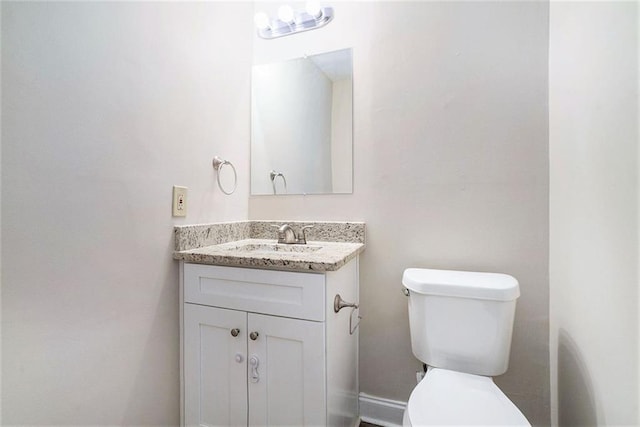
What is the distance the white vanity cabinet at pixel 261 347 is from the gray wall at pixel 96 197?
0.37 ft

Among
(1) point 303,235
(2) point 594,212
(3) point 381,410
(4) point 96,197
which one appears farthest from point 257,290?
(2) point 594,212

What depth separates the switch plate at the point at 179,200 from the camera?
1.10 m

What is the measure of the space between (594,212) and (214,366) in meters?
1.37

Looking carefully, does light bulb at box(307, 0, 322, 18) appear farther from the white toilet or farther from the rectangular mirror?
the white toilet

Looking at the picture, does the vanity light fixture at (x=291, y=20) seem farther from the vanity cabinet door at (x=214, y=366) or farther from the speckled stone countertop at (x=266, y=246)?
the vanity cabinet door at (x=214, y=366)

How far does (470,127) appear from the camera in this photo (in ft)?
4.05

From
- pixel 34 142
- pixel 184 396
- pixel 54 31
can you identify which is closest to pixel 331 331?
pixel 184 396

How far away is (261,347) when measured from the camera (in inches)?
39.3

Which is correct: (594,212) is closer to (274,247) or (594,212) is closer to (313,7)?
(274,247)

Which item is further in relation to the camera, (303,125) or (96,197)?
(303,125)

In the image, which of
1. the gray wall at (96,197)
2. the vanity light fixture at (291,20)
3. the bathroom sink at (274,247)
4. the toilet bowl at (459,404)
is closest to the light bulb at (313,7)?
the vanity light fixture at (291,20)

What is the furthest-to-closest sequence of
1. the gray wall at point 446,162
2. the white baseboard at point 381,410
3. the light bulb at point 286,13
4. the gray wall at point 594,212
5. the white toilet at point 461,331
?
1. the light bulb at point 286,13
2. the white baseboard at point 381,410
3. the gray wall at point 446,162
4. the white toilet at point 461,331
5. the gray wall at point 594,212

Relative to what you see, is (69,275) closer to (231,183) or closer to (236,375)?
(236,375)

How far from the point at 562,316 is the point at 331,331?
872 mm
